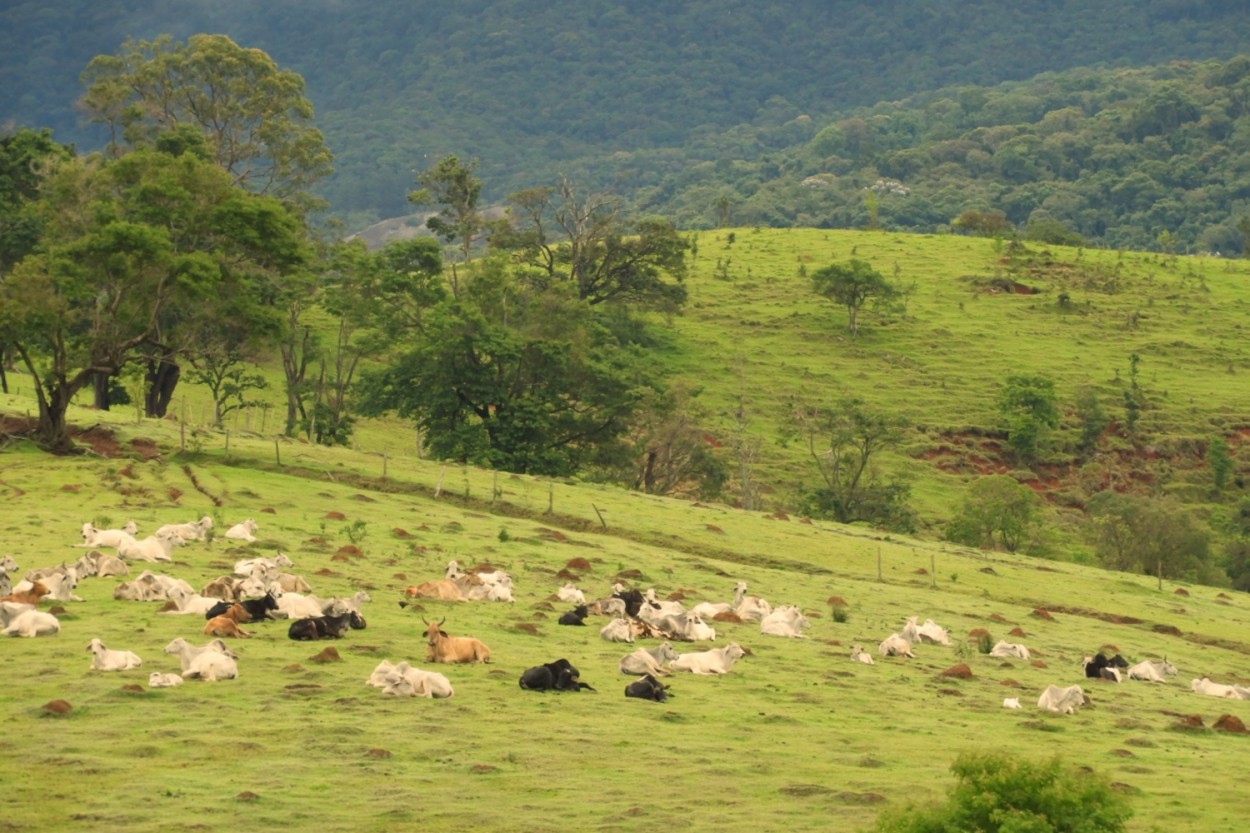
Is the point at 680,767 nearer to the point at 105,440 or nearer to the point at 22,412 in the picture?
the point at 105,440

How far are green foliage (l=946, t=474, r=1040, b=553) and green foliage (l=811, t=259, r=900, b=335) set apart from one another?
2569cm

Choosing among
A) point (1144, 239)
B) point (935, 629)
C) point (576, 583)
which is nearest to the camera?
point (935, 629)

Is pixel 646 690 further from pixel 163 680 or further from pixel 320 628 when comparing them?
pixel 163 680

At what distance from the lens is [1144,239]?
16200cm

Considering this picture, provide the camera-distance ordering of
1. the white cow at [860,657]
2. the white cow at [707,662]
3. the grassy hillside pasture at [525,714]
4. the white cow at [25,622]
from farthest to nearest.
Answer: the white cow at [860,657]
the white cow at [707,662]
the white cow at [25,622]
the grassy hillside pasture at [525,714]

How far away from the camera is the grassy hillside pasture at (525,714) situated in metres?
12.8

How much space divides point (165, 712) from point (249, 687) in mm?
1281

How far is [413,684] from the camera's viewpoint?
53.2ft

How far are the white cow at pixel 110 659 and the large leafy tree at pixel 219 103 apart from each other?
186 feet

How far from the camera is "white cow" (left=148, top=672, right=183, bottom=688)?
15703mm

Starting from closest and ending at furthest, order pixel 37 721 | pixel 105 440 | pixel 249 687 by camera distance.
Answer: pixel 37 721, pixel 249 687, pixel 105 440

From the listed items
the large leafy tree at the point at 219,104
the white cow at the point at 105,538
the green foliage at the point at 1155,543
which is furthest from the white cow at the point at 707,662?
the large leafy tree at the point at 219,104

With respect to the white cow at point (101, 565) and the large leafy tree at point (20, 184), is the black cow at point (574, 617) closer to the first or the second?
the white cow at point (101, 565)

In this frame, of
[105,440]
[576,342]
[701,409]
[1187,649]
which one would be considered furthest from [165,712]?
[701,409]
